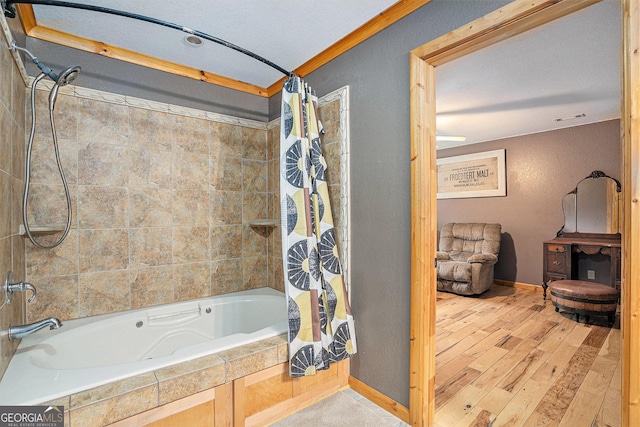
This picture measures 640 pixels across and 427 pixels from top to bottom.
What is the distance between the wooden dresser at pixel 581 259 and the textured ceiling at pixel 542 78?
5.23 ft

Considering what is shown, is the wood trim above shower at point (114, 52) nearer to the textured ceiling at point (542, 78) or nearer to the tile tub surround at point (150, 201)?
the tile tub surround at point (150, 201)

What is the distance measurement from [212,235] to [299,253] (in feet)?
3.69

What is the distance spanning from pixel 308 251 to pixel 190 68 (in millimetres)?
1855

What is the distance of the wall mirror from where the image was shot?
12.7 ft

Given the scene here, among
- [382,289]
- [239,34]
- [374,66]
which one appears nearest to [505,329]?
[382,289]

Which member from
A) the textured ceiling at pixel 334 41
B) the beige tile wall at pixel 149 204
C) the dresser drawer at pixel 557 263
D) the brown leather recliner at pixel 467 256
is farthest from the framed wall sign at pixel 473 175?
the beige tile wall at pixel 149 204

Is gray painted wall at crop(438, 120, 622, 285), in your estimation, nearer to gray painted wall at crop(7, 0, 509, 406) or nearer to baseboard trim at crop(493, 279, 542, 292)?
baseboard trim at crop(493, 279, 542, 292)

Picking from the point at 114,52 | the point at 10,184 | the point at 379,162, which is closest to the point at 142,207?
the point at 10,184

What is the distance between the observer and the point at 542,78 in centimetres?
271

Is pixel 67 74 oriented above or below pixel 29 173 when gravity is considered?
above

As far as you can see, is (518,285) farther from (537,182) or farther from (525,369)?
(525,369)

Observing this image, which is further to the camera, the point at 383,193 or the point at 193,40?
the point at 193,40

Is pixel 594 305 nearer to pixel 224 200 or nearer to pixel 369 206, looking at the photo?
pixel 369 206

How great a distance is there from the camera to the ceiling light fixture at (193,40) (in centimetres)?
200
